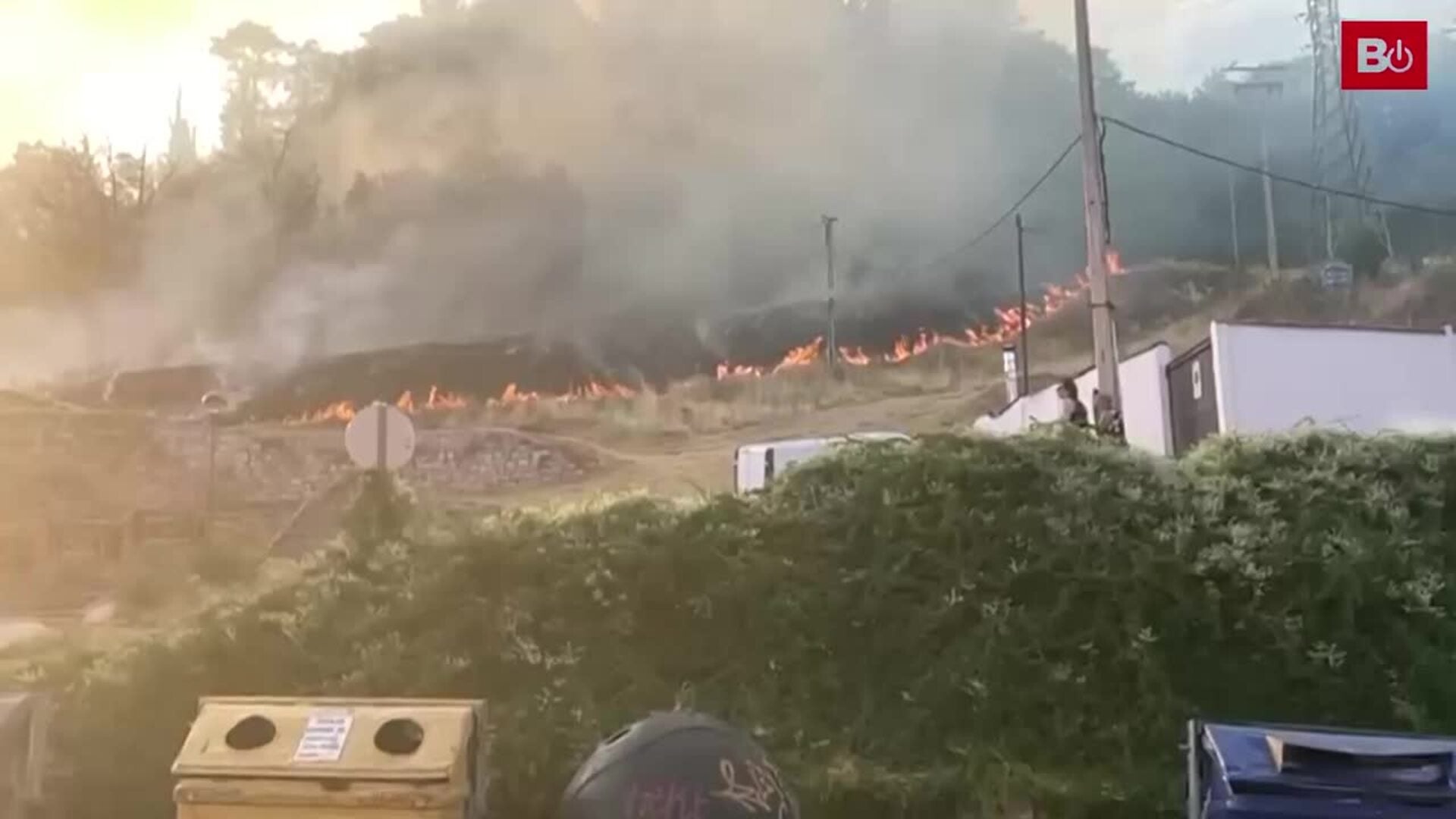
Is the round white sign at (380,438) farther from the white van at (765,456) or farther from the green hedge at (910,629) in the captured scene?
the white van at (765,456)

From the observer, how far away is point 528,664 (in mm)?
6172

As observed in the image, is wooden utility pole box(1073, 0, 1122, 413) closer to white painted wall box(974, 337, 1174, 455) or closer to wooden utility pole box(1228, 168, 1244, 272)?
white painted wall box(974, 337, 1174, 455)

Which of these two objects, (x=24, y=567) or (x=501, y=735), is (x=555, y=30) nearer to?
(x=24, y=567)

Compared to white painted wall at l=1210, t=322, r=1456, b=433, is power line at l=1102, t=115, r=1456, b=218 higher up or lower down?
higher up

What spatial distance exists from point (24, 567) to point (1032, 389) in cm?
593

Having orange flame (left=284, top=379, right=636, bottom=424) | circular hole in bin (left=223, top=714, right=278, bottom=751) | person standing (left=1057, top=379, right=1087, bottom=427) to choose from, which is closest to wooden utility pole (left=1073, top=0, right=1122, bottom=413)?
person standing (left=1057, top=379, right=1087, bottom=427)

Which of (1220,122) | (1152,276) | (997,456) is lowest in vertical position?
(997,456)

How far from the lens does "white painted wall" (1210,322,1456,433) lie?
874 cm

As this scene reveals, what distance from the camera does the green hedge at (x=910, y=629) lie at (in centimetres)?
589

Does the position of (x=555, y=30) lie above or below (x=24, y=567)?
above

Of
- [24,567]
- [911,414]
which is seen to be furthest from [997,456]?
[24,567]

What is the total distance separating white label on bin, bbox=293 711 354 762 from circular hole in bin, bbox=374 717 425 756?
0.09 m

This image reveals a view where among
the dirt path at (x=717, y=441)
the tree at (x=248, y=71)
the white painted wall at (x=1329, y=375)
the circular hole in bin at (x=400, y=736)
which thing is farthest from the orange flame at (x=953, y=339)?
the circular hole in bin at (x=400, y=736)

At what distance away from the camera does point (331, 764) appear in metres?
3.74
